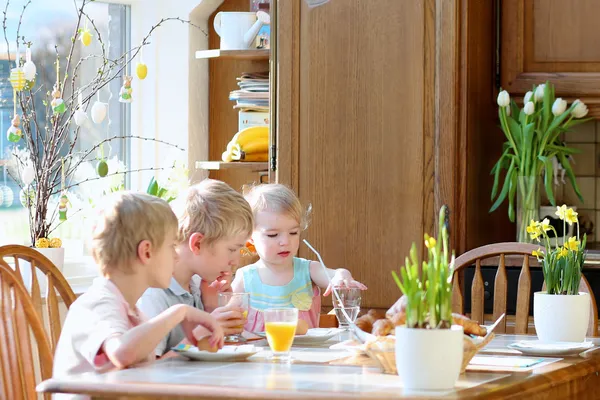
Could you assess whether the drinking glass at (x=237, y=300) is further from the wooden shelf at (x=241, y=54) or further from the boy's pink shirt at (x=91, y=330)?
the wooden shelf at (x=241, y=54)

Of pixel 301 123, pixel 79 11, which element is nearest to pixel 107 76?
pixel 79 11

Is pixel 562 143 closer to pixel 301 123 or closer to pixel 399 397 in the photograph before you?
pixel 301 123

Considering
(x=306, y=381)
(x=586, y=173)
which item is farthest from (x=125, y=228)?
(x=586, y=173)

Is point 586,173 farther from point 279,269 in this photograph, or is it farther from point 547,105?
point 279,269

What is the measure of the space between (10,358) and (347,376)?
0.66 m

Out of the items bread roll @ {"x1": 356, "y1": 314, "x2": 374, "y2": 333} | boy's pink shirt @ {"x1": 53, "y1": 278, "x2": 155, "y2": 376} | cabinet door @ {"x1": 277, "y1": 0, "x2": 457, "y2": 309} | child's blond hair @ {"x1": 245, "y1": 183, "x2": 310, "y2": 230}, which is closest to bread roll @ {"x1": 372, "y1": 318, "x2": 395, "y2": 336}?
bread roll @ {"x1": 356, "y1": 314, "x2": 374, "y2": 333}

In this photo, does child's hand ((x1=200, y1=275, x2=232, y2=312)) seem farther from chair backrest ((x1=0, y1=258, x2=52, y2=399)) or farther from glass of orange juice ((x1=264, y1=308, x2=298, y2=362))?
glass of orange juice ((x1=264, y1=308, x2=298, y2=362))

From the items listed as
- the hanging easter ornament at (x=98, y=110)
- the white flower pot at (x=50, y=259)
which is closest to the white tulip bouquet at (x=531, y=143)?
the hanging easter ornament at (x=98, y=110)

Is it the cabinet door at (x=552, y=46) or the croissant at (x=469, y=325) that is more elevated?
the cabinet door at (x=552, y=46)

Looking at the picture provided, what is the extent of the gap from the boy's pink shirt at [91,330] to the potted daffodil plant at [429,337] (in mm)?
464

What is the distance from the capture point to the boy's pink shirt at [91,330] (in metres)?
1.56

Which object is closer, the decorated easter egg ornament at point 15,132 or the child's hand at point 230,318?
the child's hand at point 230,318

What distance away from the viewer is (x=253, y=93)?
349cm

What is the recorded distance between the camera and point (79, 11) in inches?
137
